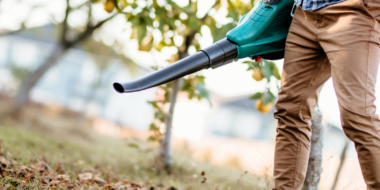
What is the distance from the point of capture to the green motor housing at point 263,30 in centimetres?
128

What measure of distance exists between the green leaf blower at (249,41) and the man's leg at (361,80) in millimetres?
293

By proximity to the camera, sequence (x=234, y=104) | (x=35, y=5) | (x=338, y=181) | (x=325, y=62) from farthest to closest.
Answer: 1. (x=234, y=104)
2. (x=35, y=5)
3. (x=338, y=181)
4. (x=325, y=62)

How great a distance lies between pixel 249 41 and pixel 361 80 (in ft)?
1.48

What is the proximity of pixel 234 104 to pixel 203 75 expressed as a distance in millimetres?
21074

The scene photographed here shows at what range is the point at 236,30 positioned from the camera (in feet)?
4.27

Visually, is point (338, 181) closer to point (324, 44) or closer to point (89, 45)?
point (324, 44)

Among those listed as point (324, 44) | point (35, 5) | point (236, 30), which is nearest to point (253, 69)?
point (236, 30)

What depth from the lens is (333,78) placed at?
1095 mm

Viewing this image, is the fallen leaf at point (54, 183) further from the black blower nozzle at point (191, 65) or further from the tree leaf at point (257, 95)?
the tree leaf at point (257, 95)

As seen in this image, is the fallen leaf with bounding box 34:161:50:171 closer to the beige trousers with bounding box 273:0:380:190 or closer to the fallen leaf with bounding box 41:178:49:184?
the fallen leaf with bounding box 41:178:49:184

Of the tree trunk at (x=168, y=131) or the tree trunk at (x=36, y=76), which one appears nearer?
the tree trunk at (x=168, y=131)

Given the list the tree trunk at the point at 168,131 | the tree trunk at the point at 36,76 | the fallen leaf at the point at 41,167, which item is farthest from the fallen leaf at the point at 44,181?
the tree trunk at the point at 36,76

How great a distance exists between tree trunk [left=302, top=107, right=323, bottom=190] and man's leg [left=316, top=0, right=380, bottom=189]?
54 centimetres

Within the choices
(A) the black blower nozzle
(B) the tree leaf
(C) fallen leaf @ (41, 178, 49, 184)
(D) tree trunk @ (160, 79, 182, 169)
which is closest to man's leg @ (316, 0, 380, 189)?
(A) the black blower nozzle
